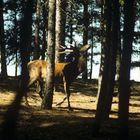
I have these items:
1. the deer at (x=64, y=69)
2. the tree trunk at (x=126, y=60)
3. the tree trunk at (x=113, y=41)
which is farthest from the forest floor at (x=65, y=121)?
the tree trunk at (x=126, y=60)

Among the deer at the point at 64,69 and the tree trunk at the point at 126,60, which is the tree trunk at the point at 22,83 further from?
the deer at the point at 64,69

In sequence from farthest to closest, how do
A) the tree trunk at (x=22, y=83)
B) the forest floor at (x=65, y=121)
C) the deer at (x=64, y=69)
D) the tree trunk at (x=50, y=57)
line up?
the deer at (x=64, y=69) → the tree trunk at (x=50, y=57) → the forest floor at (x=65, y=121) → the tree trunk at (x=22, y=83)

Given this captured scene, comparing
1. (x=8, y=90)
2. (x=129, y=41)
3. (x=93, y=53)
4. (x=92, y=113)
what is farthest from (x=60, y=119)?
(x=93, y=53)

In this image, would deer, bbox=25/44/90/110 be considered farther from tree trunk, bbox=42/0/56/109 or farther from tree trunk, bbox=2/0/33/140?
tree trunk, bbox=2/0/33/140

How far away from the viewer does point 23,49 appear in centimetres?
1084

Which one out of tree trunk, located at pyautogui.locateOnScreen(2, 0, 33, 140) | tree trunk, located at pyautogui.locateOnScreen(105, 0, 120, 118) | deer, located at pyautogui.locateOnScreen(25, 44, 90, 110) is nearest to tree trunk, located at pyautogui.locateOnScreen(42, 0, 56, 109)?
deer, located at pyautogui.locateOnScreen(25, 44, 90, 110)

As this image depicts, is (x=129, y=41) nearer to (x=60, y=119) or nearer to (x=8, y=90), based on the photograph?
(x=60, y=119)

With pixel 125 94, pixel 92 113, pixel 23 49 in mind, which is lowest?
pixel 92 113

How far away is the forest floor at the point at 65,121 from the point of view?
45.1 feet

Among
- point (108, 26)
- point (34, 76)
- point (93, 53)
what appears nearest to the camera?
point (108, 26)

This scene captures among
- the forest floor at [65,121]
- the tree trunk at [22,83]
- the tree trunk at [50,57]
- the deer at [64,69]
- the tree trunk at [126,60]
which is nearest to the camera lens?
the tree trunk at [22,83]

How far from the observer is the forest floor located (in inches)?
541

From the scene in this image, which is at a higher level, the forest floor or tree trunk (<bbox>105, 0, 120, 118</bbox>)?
tree trunk (<bbox>105, 0, 120, 118</bbox>)

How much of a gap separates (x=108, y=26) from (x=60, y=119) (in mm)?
4000
